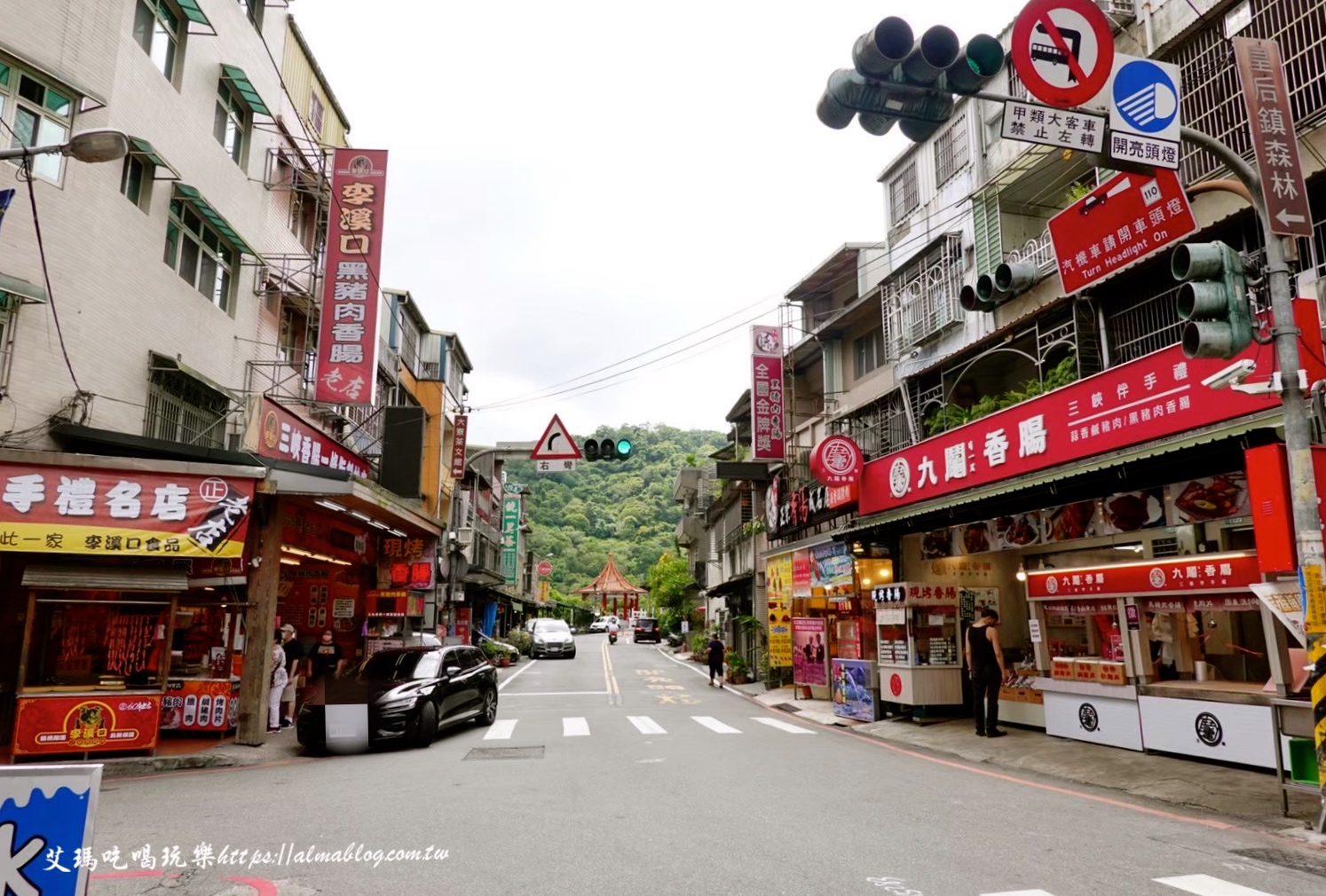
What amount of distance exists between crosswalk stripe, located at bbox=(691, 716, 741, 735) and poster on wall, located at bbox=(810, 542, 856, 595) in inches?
159

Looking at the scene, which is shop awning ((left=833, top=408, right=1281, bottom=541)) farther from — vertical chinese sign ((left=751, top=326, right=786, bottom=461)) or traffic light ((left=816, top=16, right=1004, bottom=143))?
vertical chinese sign ((left=751, top=326, right=786, bottom=461))

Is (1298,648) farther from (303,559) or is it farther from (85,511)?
(303,559)

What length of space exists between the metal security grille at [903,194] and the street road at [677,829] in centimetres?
1364

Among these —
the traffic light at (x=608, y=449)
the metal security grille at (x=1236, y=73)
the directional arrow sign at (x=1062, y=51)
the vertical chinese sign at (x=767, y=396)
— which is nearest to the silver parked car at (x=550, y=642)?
the vertical chinese sign at (x=767, y=396)

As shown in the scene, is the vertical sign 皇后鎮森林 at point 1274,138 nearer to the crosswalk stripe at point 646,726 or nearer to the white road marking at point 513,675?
the crosswalk stripe at point 646,726

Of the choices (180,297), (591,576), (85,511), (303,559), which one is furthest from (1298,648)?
(591,576)

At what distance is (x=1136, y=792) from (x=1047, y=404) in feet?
17.7

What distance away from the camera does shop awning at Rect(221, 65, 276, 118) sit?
630 inches

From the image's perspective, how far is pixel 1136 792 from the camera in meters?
8.86

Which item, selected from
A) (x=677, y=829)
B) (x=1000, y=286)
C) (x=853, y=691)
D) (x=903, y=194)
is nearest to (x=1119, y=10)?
(x=1000, y=286)

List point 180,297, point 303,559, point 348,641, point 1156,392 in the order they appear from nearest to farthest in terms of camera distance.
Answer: point 1156,392
point 180,297
point 303,559
point 348,641

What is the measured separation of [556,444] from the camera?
642 inches

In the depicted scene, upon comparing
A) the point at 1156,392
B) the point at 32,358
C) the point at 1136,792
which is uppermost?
the point at 32,358

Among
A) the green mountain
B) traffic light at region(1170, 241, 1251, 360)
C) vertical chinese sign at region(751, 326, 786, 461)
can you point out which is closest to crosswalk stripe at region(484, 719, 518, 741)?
vertical chinese sign at region(751, 326, 786, 461)
